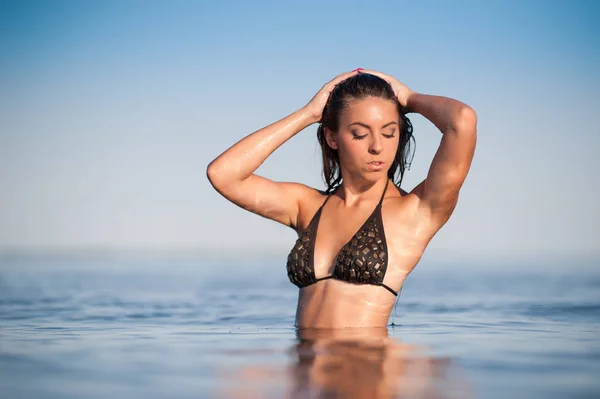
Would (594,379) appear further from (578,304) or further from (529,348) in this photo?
(578,304)

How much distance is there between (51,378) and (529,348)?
2477mm

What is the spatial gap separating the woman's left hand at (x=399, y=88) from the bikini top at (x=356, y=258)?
0.69m

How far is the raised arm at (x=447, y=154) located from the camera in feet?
16.9

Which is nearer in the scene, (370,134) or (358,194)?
(370,134)

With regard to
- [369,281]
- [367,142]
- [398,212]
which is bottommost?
[369,281]

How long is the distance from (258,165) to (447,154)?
1310mm

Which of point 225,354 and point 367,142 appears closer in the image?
point 225,354

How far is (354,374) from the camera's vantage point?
3543 mm

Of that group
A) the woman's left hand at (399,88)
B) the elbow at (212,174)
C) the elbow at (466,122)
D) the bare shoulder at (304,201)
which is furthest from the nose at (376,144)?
the elbow at (212,174)

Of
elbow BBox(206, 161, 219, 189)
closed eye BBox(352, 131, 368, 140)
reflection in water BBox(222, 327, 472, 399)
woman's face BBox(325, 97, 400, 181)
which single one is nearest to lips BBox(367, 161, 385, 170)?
woman's face BBox(325, 97, 400, 181)

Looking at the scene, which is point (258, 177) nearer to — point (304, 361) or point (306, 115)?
point (306, 115)

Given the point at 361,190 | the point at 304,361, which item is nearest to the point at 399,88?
the point at 361,190

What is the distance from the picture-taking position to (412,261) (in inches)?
217

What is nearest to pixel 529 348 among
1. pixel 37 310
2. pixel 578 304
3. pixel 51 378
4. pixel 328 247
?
pixel 328 247
